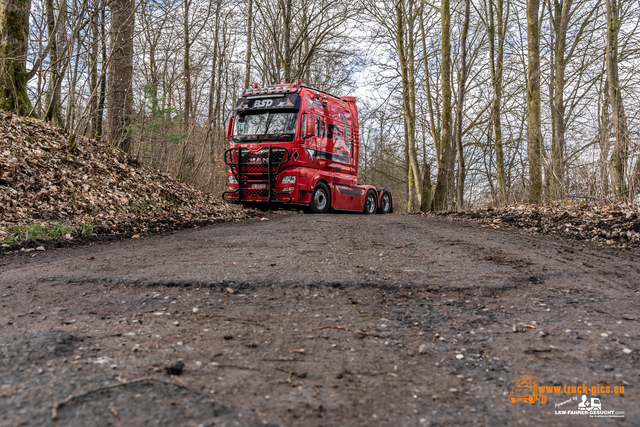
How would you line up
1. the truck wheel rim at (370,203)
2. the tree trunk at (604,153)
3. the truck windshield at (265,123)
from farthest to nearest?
the truck wheel rim at (370,203) < the truck windshield at (265,123) < the tree trunk at (604,153)

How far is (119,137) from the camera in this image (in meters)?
11.9

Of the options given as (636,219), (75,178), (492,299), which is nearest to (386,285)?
(492,299)

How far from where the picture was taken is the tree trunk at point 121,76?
10047mm

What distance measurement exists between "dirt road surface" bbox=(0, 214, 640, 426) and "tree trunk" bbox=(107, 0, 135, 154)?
7.15 m

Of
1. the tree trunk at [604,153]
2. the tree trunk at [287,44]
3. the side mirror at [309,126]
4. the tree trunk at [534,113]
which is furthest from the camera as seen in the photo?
the tree trunk at [287,44]

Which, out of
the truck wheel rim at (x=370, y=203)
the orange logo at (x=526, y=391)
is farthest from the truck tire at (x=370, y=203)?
the orange logo at (x=526, y=391)

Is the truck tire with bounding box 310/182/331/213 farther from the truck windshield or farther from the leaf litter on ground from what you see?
the leaf litter on ground

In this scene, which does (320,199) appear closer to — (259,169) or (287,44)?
(259,169)

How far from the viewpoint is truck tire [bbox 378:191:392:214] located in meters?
16.1

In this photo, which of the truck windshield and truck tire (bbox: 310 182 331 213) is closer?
the truck windshield

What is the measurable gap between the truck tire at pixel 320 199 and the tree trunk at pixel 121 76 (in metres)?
5.34

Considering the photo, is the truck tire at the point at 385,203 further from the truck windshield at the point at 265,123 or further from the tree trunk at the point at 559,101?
the tree trunk at the point at 559,101

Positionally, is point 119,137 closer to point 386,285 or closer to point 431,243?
point 431,243

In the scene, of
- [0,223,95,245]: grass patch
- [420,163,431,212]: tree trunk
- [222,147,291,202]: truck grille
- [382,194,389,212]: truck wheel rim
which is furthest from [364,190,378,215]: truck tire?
[0,223,95,245]: grass patch
